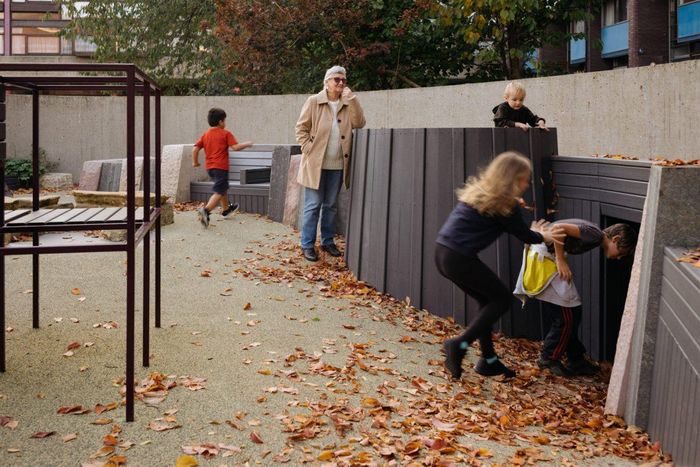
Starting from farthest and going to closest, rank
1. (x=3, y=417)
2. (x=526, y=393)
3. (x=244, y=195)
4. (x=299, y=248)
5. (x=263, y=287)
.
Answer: (x=244, y=195) < (x=299, y=248) < (x=263, y=287) < (x=526, y=393) < (x=3, y=417)

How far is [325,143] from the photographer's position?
8.42 metres

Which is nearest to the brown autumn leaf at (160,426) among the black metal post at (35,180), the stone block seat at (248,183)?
the black metal post at (35,180)

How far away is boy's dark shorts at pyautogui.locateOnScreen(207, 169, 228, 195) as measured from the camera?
11070mm

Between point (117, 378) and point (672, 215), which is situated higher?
point (672, 215)

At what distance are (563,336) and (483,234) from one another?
1.04 metres

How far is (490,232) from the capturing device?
5.10 metres

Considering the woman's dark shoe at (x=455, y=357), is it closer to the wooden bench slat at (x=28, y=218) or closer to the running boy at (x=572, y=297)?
the running boy at (x=572, y=297)

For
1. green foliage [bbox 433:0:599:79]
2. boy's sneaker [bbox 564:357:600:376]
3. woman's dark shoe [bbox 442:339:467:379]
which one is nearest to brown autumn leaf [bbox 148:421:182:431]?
woman's dark shoe [bbox 442:339:467:379]

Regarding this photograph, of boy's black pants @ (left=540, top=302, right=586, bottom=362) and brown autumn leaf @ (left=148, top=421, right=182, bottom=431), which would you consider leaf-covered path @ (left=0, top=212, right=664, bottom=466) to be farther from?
boy's black pants @ (left=540, top=302, right=586, bottom=362)

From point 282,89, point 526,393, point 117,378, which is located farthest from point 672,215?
point 282,89

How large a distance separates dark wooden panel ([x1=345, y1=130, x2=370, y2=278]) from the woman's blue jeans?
316 mm

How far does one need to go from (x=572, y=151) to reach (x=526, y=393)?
18.6 feet

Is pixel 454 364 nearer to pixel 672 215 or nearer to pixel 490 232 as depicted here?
pixel 490 232

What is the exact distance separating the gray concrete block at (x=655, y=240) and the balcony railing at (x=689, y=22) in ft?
83.4
